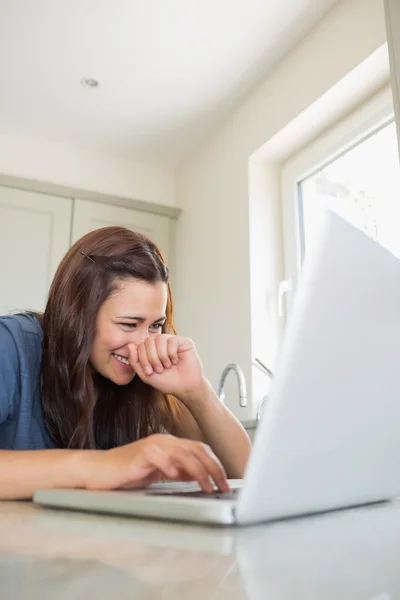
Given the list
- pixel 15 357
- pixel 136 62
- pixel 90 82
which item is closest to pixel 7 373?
pixel 15 357

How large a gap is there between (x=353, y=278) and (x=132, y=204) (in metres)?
2.93

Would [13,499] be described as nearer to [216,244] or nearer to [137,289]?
[137,289]

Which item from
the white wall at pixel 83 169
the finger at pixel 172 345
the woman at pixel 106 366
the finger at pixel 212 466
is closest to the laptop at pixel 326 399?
the finger at pixel 212 466

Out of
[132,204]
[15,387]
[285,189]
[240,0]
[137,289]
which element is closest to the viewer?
[15,387]

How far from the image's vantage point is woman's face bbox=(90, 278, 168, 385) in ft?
3.65

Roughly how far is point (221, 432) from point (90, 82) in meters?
2.03

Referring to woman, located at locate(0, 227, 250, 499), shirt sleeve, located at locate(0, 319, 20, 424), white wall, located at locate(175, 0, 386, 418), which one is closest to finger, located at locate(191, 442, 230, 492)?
woman, located at locate(0, 227, 250, 499)

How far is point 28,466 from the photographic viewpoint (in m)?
0.61

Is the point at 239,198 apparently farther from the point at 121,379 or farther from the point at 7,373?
the point at 7,373

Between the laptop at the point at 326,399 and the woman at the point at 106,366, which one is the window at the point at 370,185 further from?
the laptop at the point at 326,399

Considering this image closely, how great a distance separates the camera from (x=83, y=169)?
3098 millimetres

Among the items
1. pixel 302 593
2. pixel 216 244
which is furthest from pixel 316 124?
pixel 302 593

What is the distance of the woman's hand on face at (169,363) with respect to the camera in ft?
3.31

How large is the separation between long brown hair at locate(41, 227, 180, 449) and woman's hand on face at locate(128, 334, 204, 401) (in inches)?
4.7
